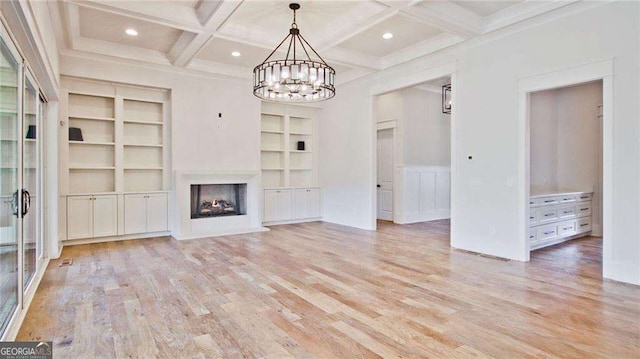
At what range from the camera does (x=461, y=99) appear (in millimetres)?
5406

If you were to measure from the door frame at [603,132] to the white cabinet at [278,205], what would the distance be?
4.73 metres

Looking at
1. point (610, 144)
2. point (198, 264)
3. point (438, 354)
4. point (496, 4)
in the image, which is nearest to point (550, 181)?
point (610, 144)

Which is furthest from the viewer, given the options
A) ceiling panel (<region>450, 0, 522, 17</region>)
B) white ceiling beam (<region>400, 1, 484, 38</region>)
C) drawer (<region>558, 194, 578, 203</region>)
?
drawer (<region>558, 194, 578, 203</region>)

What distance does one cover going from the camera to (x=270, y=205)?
7.79 m

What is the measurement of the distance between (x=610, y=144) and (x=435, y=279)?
2.46 meters

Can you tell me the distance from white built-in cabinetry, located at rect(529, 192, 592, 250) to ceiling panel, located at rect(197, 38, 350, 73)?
4815mm

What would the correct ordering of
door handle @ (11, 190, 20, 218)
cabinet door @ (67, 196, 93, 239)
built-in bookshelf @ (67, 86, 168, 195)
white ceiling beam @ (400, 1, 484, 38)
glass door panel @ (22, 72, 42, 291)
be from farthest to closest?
built-in bookshelf @ (67, 86, 168, 195) → cabinet door @ (67, 196, 93, 239) → white ceiling beam @ (400, 1, 484, 38) → glass door panel @ (22, 72, 42, 291) → door handle @ (11, 190, 20, 218)

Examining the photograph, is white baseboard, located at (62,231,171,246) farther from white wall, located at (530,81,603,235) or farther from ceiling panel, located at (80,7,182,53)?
white wall, located at (530,81,603,235)

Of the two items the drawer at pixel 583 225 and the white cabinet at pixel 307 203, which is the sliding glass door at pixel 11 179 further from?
the drawer at pixel 583 225

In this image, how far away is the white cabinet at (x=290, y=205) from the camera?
25.5 ft

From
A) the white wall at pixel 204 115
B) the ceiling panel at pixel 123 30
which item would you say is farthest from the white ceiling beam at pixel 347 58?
the white wall at pixel 204 115

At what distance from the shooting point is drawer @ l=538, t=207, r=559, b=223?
17.9 ft

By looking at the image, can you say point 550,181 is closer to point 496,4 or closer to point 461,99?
point 461,99

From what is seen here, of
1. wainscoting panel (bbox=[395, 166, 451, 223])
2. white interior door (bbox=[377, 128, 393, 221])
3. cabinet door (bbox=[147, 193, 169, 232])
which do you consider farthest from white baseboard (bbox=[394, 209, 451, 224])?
cabinet door (bbox=[147, 193, 169, 232])
